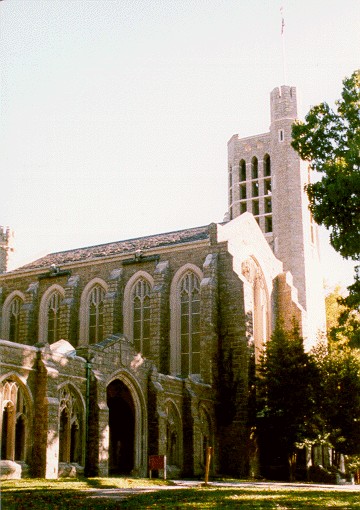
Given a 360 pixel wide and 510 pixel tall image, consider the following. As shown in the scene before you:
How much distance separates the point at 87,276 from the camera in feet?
125

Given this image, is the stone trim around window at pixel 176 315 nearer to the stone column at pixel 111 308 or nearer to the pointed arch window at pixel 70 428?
the stone column at pixel 111 308

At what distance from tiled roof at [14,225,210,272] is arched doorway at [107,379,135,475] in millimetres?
10408

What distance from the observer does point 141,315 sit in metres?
35.8

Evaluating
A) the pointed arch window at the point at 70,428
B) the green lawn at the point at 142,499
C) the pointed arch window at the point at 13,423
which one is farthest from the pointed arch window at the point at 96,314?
the green lawn at the point at 142,499

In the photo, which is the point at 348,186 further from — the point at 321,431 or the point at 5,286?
the point at 5,286

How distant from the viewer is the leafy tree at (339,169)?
19167 millimetres

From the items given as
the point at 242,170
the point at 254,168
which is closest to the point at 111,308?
the point at 254,168

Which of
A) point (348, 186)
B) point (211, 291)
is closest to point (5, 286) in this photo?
point (211, 291)

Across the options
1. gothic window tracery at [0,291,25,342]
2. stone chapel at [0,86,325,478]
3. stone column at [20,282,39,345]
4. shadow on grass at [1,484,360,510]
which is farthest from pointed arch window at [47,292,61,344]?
shadow on grass at [1,484,360,510]

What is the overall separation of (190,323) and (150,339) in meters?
2.21

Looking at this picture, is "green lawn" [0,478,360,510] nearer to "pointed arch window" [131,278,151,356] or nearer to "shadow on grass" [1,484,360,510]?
"shadow on grass" [1,484,360,510]

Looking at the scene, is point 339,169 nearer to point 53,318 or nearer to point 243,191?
point 53,318

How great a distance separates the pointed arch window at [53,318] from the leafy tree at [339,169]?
2093cm

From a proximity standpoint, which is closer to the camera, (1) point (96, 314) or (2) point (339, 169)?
(2) point (339, 169)
